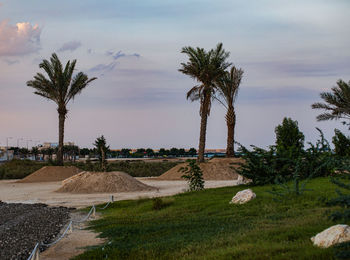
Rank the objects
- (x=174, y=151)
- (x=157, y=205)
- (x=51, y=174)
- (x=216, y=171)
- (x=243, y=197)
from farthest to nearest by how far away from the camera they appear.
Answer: (x=174, y=151) < (x=51, y=174) < (x=216, y=171) < (x=157, y=205) < (x=243, y=197)

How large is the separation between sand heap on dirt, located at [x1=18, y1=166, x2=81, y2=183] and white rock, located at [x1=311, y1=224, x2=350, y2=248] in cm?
3044

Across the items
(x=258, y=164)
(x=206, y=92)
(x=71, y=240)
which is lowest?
(x=71, y=240)

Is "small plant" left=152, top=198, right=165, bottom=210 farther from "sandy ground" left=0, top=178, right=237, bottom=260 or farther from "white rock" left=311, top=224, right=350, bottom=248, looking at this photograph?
"white rock" left=311, top=224, right=350, bottom=248

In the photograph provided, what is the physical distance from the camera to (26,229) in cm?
1242

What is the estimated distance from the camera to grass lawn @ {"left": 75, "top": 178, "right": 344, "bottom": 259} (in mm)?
7836

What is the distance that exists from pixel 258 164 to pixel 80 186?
1118 centimetres

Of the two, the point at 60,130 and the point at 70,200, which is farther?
the point at 60,130

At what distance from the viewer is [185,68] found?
36.2m

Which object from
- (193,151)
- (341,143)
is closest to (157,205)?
(341,143)

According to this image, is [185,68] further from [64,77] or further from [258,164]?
[258,164]

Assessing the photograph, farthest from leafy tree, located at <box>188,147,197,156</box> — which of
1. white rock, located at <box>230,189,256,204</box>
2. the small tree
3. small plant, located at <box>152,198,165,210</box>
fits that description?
white rock, located at <box>230,189,256,204</box>

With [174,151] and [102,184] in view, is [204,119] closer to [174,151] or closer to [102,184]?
[102,184]

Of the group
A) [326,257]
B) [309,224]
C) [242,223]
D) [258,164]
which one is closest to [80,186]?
[258,164]

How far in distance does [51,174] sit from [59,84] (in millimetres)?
7561
